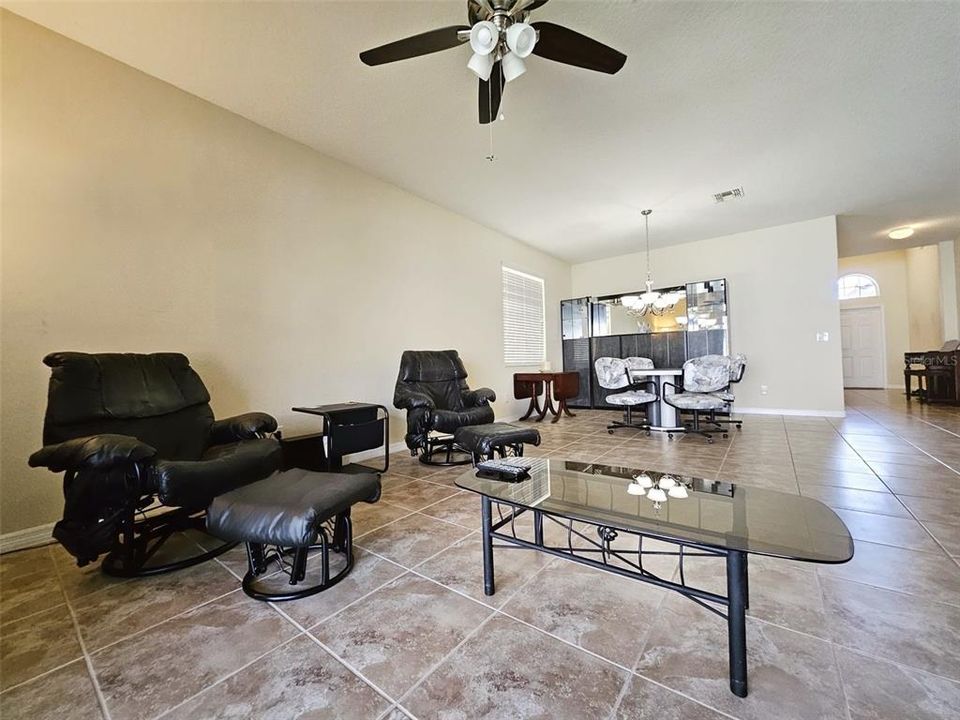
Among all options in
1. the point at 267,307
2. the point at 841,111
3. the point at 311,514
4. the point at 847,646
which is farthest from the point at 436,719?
the point at 841,111

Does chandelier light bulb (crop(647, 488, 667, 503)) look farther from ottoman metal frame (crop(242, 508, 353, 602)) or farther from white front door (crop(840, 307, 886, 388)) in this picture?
white front door (crop(840, 307, 886, 388))

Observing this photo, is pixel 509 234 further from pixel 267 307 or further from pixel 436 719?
pixel 436 719

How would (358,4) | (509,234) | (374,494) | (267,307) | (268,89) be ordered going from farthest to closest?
(509,234), (267,307), (268,89), (358,4), (374,494)

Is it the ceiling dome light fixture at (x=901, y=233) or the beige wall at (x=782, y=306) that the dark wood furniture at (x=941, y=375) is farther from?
the beige wall at (x=782, y=306)

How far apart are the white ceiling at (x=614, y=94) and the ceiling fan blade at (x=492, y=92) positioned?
348mm

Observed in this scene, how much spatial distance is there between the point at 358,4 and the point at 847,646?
338cm

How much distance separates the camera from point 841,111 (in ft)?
9.76

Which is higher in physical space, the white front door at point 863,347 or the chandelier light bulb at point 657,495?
the white front door at point 863,347

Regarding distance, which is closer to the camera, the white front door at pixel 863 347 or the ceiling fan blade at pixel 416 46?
the ceiling fan blade at pixel 416 46

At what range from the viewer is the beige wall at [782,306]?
5387 mm

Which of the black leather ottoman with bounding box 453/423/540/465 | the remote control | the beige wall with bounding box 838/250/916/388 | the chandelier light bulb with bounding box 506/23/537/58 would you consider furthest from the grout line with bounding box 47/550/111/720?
the beige wall with bounding box 838/250/916/388

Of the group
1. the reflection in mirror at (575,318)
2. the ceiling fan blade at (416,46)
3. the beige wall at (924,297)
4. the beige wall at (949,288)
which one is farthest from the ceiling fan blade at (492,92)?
the beige wall at (924,297)

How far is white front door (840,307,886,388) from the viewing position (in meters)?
8.82

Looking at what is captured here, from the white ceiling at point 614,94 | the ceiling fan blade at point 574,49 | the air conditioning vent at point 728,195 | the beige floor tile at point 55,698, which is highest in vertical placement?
the air conditioning vent at point 728,195
